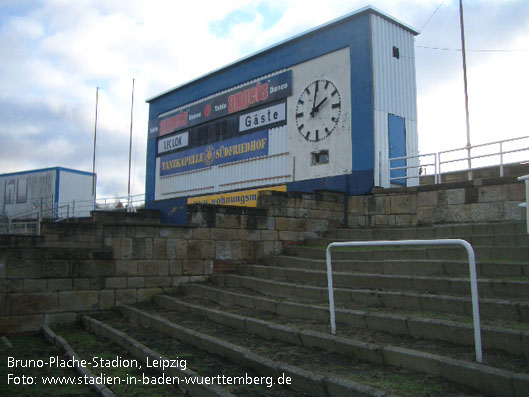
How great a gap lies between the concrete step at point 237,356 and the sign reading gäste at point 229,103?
919 centimetres

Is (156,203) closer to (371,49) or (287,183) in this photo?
(287,183)

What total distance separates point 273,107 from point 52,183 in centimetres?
2104

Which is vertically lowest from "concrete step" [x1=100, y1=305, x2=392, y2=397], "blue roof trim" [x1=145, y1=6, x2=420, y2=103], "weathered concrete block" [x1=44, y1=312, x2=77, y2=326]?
"weathered concrete block" [x1=44, y1=312, x2=77, y2=326]

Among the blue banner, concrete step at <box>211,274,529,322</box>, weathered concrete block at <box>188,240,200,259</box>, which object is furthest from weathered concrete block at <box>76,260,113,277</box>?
the blue banner

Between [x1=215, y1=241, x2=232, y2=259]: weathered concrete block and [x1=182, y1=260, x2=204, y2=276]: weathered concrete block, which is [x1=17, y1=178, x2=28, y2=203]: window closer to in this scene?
[x1=182, y1=260, x2=204, y2=276]: weathered concrete block

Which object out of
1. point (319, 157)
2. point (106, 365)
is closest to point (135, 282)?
point (106, 365)

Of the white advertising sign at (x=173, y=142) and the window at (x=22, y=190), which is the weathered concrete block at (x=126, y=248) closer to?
the white advertising sign at (x=173, y=142)

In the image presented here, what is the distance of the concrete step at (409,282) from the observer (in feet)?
16.8

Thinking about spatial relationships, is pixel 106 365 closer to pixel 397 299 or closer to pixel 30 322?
pixel 30 322

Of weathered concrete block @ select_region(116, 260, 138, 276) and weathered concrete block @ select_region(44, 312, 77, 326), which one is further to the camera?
weathered concrete block @ select_region(116, 260, 138, 276)

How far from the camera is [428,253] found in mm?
7125

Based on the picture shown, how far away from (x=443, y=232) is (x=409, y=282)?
104 inches

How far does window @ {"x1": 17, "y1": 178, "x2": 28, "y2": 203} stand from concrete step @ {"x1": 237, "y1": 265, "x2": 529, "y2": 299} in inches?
1113

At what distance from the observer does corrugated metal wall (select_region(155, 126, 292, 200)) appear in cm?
1418
